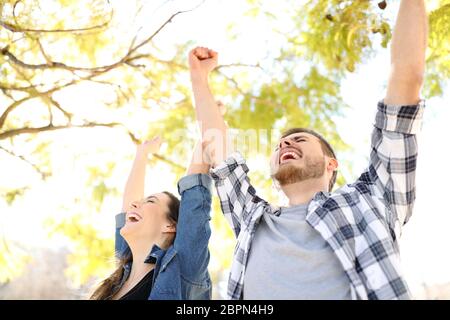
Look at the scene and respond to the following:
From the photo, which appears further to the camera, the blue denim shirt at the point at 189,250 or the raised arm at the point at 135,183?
the raised arm at the point at 135,183

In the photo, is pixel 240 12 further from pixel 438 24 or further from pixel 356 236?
pixel 356 236

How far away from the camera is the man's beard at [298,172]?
3.92ft

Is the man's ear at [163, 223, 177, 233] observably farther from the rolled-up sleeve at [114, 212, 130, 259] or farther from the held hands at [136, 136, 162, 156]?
the held hands at [136, 136, 162, 156]

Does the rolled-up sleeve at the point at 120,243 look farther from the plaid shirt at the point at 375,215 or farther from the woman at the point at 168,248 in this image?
the plaid shirt at the point at 375,215

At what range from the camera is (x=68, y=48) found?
215 cm

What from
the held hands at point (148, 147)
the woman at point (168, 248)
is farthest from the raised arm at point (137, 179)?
the woman at point (168, 248)

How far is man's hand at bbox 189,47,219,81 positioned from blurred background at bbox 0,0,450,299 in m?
0.33

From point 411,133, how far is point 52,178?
1683 millimetres

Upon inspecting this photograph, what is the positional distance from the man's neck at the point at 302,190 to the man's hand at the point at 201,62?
0.40m

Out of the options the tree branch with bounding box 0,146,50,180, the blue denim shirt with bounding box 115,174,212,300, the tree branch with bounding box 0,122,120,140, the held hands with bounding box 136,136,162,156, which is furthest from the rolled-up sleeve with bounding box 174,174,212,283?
the tree branch with bounding box 0,146,50,180

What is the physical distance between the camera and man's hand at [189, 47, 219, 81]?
1433 millimetres

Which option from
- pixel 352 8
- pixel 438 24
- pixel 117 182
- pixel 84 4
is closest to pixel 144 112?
pixel 117 182

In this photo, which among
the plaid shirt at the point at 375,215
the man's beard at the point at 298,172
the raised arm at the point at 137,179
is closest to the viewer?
the plaid shirt at the point at 375,215
